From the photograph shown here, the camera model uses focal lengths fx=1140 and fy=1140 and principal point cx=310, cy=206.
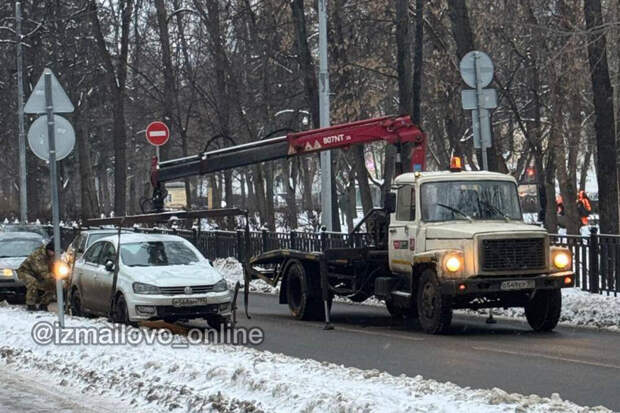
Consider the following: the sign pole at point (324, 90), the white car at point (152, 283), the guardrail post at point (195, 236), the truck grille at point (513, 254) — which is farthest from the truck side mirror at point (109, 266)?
the guardrail post at point (195, 236)

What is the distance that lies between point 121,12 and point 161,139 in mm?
17225

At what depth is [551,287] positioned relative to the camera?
52.5 feet

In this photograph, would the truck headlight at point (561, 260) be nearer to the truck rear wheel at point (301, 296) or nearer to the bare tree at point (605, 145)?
the truck rear wheel at point (301, 296)

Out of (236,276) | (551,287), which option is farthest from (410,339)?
(236,276)

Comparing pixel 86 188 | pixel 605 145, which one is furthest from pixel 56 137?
pixel 86 188

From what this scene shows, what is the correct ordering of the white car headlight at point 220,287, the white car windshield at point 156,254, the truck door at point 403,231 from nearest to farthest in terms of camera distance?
1. the white car headlight at point 220,287
2. the truck door at point 403,231
3. the white car windshield at point 156,254

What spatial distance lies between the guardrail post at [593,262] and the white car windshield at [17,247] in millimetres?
11791

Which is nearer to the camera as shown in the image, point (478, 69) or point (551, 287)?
point (551, 287)

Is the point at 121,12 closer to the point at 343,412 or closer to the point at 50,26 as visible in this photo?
the point at 50,26

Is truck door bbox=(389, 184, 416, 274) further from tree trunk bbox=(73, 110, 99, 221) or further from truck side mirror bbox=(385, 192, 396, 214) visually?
tree trunk bbox=(73, 110, 99, 221)

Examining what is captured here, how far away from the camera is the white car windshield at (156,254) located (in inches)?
700

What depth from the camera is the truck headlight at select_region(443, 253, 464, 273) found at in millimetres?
15836

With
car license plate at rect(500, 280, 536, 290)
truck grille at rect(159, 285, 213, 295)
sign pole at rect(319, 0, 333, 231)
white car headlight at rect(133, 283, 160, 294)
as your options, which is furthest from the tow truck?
sign pole at rect(319, 0, 333, 231)

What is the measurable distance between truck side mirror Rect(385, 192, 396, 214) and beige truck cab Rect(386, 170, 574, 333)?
34mm
